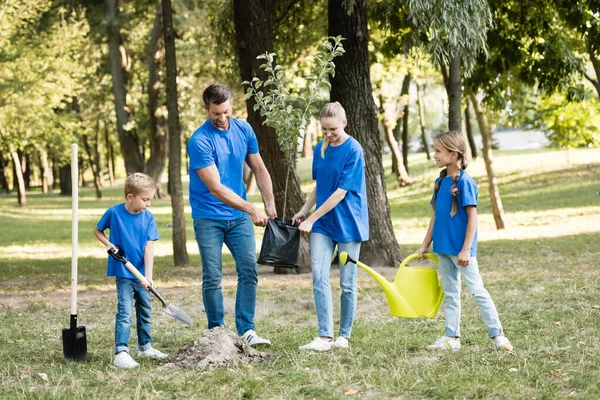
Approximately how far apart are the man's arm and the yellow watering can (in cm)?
67

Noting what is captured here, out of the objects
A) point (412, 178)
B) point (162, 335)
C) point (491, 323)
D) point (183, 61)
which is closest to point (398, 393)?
point (491, 323)

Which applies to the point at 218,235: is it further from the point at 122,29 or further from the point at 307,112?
the point at 122,29

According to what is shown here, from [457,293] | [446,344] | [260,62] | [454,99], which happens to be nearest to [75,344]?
[446,344]

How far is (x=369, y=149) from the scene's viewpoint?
12.2 metres

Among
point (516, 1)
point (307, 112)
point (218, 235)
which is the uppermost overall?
point (516, 1)

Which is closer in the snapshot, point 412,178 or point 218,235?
point 218,235

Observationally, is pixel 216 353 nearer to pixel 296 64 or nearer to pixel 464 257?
pixel 464 257

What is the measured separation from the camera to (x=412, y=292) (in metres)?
6.30

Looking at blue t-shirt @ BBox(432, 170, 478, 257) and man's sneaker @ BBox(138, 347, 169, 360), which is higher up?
blue t-shirt @ BBox(432, 170, 478, 257)

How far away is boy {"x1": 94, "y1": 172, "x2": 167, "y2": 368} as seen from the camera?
6102mm

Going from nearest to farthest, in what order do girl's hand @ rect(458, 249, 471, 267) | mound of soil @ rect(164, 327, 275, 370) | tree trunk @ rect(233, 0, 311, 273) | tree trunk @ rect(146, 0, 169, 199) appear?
mound of soil @ rect(164, 327, 275, 370)
girl's hand @ rect(458, 249, 471, 267)
tree trunk @ rect(233, 0, 311, 273)
tree trunk @ rect(146, 0, 169, 199)

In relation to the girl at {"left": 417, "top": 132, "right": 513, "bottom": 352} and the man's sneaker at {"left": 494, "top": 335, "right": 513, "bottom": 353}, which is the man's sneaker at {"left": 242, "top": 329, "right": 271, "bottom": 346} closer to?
the girl at {"left": 417, "top": 132, "right": 513, "bottom": 352}

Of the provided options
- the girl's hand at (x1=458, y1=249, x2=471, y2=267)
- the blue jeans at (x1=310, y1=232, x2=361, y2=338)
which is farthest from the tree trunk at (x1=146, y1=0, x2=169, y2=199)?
the girl's hand at (x1=458, y1=249, x2=471, y2=267)

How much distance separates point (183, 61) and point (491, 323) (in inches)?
954
